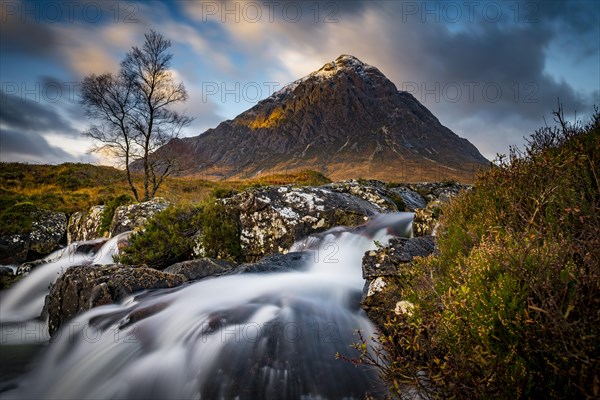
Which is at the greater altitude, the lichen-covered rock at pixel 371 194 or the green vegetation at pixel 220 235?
the lichen-covered rock at pixel 371 194

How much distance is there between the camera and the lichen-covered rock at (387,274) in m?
5.34

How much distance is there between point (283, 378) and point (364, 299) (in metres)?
2.38

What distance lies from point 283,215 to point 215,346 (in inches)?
262

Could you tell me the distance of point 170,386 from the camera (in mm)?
4363

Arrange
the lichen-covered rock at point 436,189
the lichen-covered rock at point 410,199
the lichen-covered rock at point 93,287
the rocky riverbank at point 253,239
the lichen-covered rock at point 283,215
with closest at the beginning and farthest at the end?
the rocky riverbank at point 253,239 < the lichen-covered rock at point 93,287 < the lichen-covered rock at point 283,215 < the lichen-covered rock at point 410,199 < the lichen-covered rock at point 436,189

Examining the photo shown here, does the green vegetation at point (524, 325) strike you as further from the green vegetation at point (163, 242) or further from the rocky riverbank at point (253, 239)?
the green vegetation at point (163, 242)

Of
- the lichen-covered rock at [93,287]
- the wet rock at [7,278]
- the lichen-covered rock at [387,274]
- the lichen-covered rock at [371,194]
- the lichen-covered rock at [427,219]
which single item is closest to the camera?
the lichen-covered rock at [387,274]

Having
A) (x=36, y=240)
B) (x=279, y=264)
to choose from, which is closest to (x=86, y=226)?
(x=36, y=240)

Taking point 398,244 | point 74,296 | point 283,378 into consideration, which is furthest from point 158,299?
point 398,244

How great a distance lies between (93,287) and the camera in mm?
6664

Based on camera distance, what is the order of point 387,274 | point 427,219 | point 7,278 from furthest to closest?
point 7,278, point 427,219, point 387,274

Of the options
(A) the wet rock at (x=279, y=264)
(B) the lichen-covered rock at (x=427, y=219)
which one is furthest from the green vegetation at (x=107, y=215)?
(B) the lichen-covered rock at (x=427, y=219)

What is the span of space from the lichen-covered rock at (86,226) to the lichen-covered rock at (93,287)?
9.28m

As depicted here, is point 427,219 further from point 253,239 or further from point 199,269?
point 199,269
